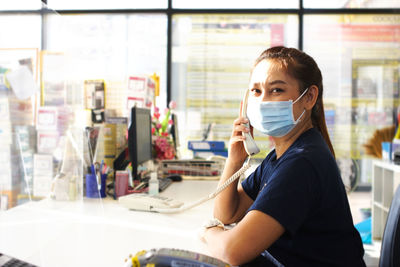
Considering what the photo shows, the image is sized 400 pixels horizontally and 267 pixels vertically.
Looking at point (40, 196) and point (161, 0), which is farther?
point (161, 0)

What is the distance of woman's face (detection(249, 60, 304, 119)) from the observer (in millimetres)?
1169

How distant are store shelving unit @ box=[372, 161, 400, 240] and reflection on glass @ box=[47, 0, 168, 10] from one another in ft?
10.4

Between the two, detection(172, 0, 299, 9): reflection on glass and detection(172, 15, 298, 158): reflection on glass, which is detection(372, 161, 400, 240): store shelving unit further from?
detection(172, 0, 299, 9): reflection on glass

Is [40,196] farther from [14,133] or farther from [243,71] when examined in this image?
[243,71]

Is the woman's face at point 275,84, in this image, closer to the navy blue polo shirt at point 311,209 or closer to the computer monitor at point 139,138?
the navy blue polo shirt at point 311,209

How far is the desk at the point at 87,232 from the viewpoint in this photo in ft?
3.59

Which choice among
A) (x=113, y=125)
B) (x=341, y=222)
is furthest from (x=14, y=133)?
(x=113, y=125)

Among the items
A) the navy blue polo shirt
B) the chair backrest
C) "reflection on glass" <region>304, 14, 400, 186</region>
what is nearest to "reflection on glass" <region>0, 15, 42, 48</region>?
the navy blue polo shirt

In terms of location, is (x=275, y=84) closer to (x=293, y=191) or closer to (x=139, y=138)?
(x=293, y=191)

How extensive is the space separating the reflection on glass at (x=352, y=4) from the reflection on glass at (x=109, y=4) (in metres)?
1.85

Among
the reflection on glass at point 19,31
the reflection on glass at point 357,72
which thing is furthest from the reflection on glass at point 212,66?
the reflection on glass at point 19,31

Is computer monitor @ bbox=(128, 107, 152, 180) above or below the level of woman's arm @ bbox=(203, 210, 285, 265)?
above

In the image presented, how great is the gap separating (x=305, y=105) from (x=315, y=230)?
0.39 m

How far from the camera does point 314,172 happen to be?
1006 millimetres
